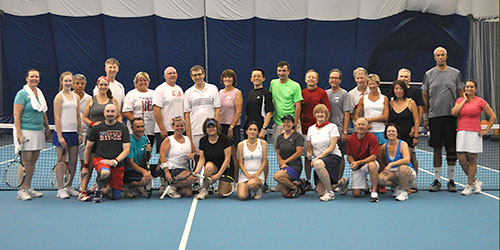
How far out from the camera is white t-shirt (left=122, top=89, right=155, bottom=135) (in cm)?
648

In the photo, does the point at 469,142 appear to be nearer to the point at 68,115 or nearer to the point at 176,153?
the point at 176,153

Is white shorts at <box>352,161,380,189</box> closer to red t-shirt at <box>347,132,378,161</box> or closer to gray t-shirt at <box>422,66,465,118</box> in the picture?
red t-shirt at <box>347,132,378,161</box>

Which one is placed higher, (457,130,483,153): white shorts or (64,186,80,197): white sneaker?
(457,130,483,153): white shorts

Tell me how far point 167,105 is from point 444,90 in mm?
3445

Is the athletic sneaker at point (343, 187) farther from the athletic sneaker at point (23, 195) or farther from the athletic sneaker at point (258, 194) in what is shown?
the athletic sneaker at point (23, 195)

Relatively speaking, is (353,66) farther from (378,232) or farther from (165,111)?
(378,232)

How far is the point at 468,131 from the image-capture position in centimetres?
650

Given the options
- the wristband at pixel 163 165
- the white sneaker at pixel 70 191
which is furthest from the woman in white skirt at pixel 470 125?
the white sneaker at pixel 70 191

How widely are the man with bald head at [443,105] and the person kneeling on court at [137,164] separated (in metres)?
3.59

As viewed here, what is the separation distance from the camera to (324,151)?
248 inches

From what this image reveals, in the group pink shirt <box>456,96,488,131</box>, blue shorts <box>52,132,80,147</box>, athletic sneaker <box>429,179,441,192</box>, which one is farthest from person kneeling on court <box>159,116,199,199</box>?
pink shirt <box>456,96,488,131</box>

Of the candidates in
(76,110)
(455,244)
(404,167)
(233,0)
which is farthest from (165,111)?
(233,0)

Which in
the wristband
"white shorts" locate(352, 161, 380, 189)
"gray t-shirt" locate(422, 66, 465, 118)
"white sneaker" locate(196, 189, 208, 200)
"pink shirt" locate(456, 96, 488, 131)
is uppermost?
"gray t-shirt" locate(422, 66, 465, 118)

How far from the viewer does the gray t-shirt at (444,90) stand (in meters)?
6.61
